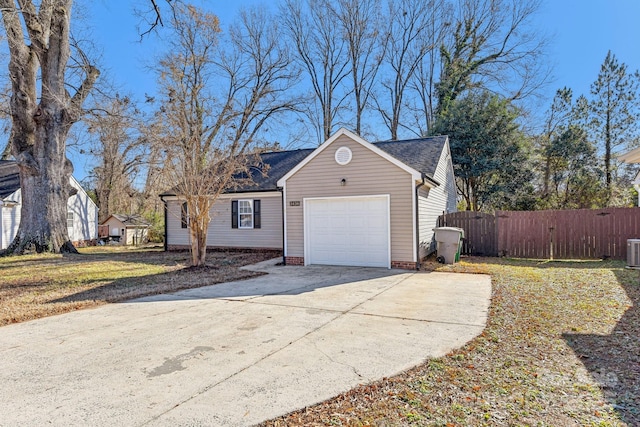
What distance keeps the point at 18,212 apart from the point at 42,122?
24.7 feet

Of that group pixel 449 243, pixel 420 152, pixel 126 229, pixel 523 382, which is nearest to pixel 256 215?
pixel 420 152

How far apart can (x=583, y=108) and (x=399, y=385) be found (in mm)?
23057

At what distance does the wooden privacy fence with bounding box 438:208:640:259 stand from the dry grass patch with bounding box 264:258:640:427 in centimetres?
712

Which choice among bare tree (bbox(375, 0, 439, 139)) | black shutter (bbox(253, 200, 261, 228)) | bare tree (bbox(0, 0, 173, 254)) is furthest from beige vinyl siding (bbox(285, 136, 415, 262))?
bare tree (bbox(375, 0, 439, 139))

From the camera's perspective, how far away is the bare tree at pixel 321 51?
25.3m

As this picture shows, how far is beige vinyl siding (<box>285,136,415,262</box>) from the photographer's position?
10070 millimetres

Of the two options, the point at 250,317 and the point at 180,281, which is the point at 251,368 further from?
the point at 180,281

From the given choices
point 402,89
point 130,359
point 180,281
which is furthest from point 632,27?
point 130,359

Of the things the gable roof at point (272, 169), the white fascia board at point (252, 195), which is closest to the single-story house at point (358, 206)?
the gable roof at point (272, 169)

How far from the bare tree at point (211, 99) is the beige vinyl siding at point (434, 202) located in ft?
18.5

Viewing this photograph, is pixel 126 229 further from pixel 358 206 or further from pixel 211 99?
pixel 358 206

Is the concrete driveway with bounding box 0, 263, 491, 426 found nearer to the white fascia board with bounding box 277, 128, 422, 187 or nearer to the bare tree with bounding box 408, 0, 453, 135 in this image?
the white fascia board with bounding box 277, 128, 422, 187

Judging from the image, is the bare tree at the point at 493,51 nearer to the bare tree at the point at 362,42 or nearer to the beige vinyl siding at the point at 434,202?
the bare tree at the point at 362,42

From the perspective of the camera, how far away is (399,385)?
319 centimetres
